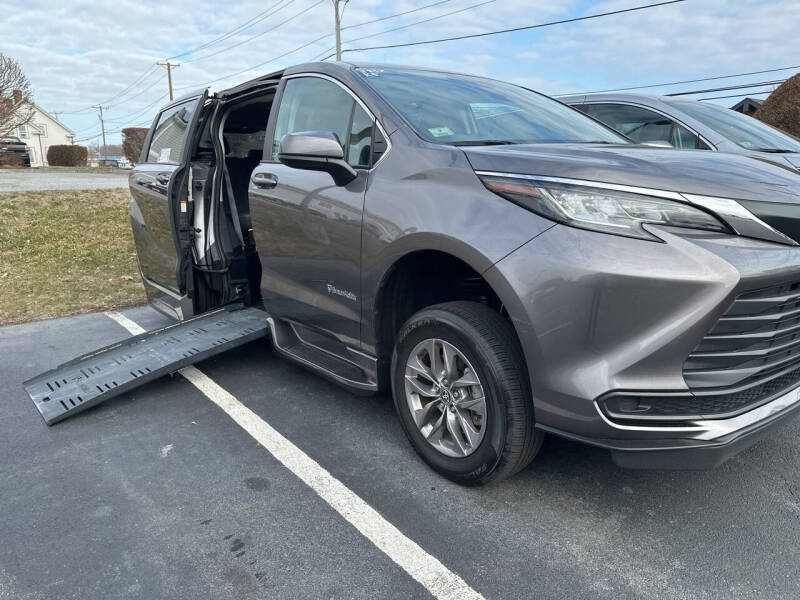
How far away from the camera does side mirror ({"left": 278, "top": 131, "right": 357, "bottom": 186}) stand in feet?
9.27

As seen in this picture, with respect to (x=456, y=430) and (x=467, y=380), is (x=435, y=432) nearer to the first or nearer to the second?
(x=456, y=430)

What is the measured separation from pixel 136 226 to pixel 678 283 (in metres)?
4.87

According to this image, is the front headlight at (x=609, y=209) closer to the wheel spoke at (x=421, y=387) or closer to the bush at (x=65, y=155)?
the wheel spoke at (x=421, y=387)

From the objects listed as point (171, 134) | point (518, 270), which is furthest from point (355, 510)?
point (171, 134)

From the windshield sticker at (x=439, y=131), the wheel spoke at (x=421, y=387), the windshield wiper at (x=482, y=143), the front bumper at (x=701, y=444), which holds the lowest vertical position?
the wheel spoke at (x=421, y=387)

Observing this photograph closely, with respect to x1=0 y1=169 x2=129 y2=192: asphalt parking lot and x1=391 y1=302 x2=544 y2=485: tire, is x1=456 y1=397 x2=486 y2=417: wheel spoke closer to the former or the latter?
x1=391 y1=302 x2=544 y2=485: tire

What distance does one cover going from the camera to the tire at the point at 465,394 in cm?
234

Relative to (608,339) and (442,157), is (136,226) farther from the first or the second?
(608,339)

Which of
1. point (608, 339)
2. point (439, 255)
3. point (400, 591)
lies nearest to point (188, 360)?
point (439, 255)

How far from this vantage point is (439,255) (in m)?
2.64

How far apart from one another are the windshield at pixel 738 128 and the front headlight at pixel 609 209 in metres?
4.18

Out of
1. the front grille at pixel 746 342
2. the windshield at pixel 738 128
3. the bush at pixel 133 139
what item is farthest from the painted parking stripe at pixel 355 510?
A: the bush at pixel 133 139

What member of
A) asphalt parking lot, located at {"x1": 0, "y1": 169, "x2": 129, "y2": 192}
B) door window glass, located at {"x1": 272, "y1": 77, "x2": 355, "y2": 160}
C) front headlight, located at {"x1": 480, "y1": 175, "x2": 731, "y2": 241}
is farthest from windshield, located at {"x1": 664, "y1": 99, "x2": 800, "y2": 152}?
asphalt parking lot, located at {"x1": 0, "y1": 169, "x2": 129, "y2": 192}

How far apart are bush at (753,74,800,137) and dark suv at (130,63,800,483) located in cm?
1132
